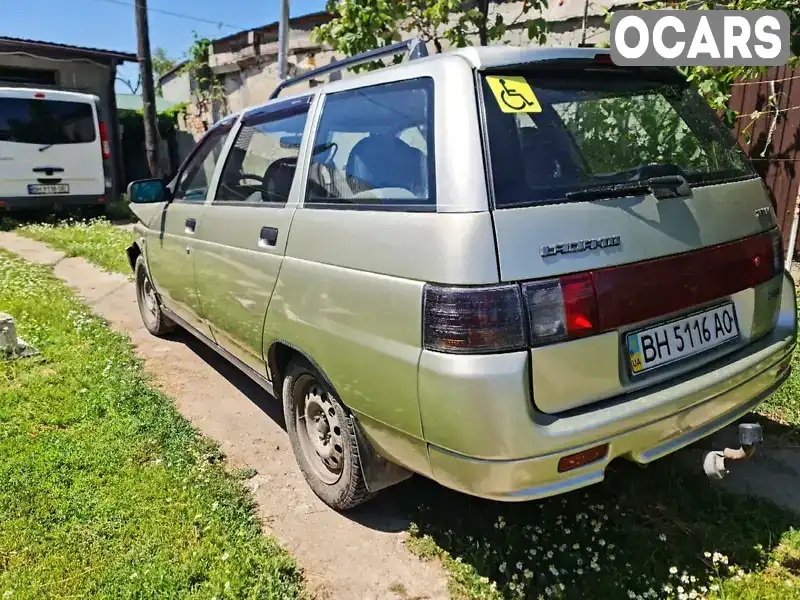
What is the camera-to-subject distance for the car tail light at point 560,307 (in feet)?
6.28

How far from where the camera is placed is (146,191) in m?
4.18

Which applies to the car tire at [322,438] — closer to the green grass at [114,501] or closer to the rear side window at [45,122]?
the green grass at [114,501]

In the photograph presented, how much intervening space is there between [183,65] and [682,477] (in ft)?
47.0

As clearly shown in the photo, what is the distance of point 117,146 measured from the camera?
15070mm

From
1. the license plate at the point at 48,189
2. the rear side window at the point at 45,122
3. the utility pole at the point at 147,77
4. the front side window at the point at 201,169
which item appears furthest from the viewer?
the utility pole at the point at 147,77

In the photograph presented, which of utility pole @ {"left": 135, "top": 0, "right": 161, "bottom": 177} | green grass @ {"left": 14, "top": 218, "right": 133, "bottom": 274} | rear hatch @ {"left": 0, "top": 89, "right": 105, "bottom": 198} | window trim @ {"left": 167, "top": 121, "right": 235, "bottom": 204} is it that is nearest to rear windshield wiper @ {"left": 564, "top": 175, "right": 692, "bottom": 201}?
window trim @ {"left": 167, "top": 121, "right": 235, "bottom": 204}

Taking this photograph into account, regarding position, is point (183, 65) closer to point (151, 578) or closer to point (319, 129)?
point (319, 129)

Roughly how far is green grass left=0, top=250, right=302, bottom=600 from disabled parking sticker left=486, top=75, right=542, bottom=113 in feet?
6.30

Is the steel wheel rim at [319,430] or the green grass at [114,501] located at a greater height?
the steel wheel rim at [319,430]

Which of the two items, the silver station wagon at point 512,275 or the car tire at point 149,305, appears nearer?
the silver station wagon at point 512,275

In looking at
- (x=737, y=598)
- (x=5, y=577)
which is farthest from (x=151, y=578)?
(x=737, y=598)

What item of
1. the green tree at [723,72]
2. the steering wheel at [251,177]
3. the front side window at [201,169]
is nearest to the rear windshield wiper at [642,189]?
the steering wheel at [251,177]

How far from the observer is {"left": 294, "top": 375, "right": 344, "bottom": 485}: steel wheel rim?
9.07 ft

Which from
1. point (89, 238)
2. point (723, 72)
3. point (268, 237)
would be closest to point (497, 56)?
point (268, 237)
